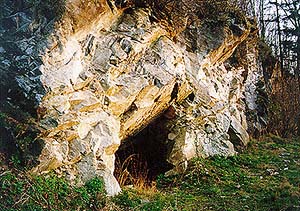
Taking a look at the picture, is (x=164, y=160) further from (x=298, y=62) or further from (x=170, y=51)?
(x=298, y=62)

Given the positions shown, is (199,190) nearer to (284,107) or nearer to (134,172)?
(134,172)

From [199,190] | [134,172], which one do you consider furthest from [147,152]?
[199,190]

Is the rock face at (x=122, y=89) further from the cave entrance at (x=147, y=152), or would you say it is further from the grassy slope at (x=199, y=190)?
the grassy slope at (x=199, y=190)

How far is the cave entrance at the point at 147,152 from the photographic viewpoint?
856 centimetres

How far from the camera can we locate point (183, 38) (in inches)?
380

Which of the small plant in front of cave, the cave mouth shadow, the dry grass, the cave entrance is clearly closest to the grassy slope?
the small plant in front of cave

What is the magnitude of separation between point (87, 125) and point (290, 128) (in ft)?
29.8

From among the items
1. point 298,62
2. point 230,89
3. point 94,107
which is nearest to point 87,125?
point 94,107

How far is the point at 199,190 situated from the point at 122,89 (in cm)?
234

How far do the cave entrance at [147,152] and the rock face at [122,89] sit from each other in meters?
0.20

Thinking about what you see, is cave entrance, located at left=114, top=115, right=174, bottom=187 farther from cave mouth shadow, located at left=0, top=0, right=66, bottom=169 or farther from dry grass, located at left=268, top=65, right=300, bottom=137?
dry grass, located at left=268, top=65, right=300, bottom=137

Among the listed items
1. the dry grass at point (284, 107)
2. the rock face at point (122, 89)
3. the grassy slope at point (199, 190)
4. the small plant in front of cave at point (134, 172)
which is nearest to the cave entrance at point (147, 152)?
the small plant in front of cave at point (134, 172)

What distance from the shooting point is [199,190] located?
296 inches

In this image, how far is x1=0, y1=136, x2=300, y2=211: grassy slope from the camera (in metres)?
5.07
